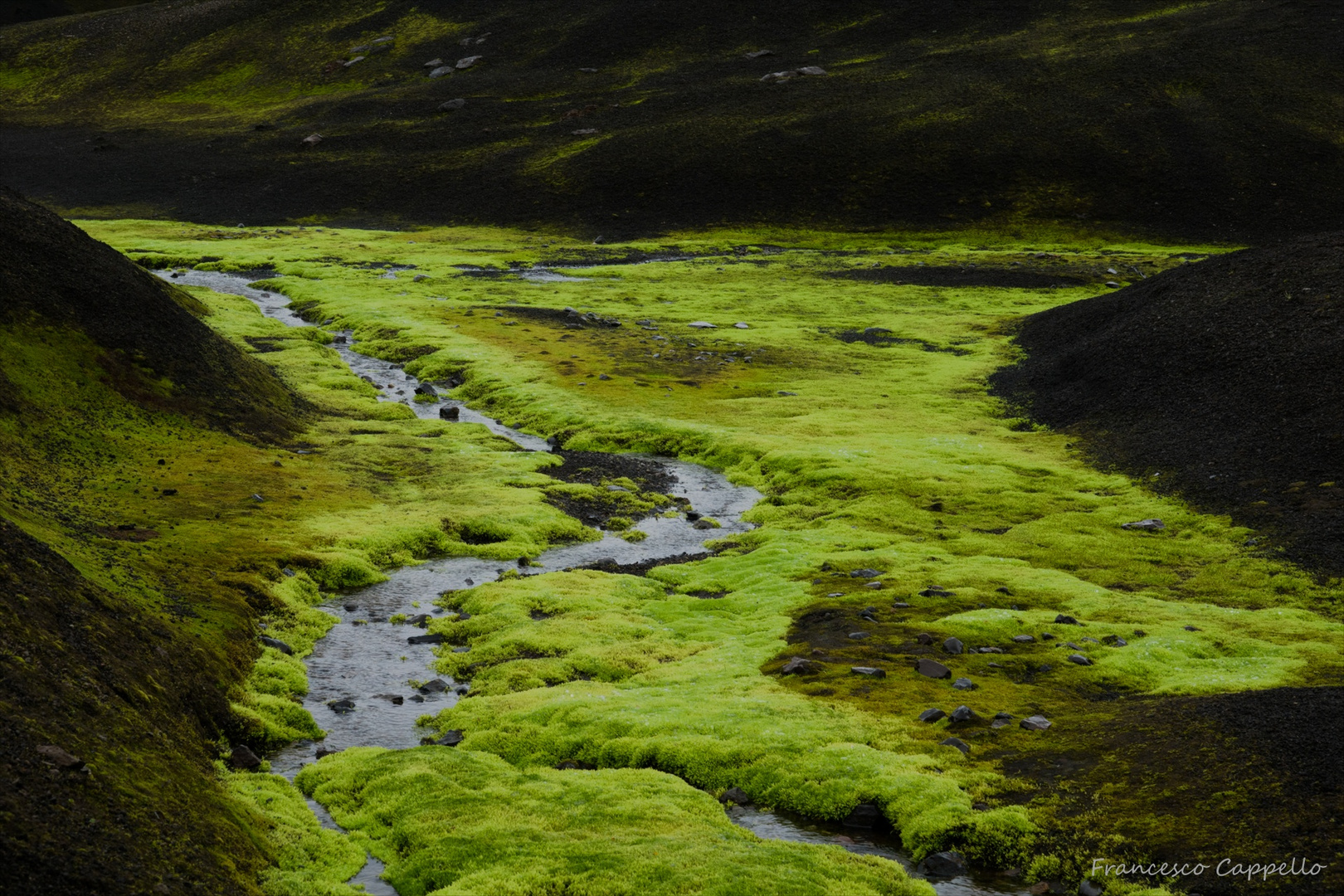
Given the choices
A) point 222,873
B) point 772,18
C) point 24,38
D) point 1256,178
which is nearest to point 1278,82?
point 1256,178

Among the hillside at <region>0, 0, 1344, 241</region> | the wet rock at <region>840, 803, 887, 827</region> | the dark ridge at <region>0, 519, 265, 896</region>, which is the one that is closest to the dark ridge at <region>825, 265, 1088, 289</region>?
the hillside at <region>0, 0, 1344, 241</region>

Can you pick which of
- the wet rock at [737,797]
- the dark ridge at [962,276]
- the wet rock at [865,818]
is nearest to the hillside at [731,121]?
the dark ridge at [962,276]

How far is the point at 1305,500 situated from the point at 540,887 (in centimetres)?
2743

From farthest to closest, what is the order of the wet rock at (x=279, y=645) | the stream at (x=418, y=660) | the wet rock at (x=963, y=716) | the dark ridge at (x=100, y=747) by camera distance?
1. the wet rock at (x=279, y=645)
2. the wet rock at (x=963, y=716)
3. the stream at (x=418, y=660)
4. the dark ridge at (x=100, y=747)

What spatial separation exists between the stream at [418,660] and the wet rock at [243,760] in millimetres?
452

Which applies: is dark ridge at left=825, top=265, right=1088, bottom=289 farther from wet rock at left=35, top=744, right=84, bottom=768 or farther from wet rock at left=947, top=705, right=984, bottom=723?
wet rock at left=35, top=744, right=84, bottom=768

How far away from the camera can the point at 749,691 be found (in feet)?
75.3

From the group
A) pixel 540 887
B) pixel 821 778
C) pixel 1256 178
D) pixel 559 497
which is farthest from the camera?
pixel 1256 178

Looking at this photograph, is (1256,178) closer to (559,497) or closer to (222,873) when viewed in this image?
(559,497)

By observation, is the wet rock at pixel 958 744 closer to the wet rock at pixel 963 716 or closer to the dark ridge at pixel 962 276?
the wet rock at pixel 963 716

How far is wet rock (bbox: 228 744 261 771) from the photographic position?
18953 millimetres

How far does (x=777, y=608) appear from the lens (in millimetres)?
28266

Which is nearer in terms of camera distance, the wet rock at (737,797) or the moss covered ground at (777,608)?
the moss covered ground at (777,608)

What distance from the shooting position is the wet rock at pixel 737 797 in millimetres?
19016
